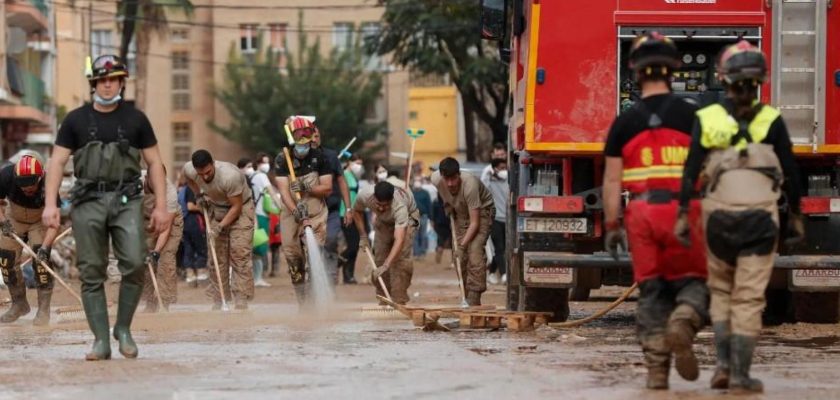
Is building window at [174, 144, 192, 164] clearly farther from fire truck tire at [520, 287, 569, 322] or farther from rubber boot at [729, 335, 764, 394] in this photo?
rubber boot at [729, 335, 764, 394]

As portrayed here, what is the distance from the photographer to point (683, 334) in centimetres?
963

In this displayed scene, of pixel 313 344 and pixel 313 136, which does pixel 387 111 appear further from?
pixel 313 344

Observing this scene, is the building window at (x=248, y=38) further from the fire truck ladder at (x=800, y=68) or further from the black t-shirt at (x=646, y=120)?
the black t-shirt at (x=646, y=120)

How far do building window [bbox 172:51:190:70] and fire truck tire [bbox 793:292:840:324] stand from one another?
6130 centimetres

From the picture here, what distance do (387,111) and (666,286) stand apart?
211ft

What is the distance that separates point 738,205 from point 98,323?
429 cm

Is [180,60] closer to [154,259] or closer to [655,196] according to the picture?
[154,259]

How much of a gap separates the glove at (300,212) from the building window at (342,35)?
54.5 m

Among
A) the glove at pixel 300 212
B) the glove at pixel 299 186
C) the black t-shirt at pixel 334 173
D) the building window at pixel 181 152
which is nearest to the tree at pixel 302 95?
the building window at pixel 181 152

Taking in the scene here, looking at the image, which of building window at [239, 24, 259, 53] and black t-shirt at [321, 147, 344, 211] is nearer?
black t-shirt at [321, 147, 344, 211]

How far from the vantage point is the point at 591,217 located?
1457 centimetres

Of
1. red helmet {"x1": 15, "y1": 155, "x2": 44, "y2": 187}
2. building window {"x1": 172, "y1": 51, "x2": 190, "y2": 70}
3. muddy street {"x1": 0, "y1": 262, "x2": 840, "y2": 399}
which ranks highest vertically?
building window {"x1": 172, "y1": 51, "x2": 190, "y2": 70}

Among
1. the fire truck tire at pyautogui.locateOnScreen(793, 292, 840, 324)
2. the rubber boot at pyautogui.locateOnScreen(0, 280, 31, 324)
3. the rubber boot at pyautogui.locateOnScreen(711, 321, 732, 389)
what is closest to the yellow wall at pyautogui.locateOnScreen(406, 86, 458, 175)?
the rubber boot at pyautogui.locateOnScreen(0, 280, 31, 324)

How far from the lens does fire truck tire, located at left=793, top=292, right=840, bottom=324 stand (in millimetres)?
14953
